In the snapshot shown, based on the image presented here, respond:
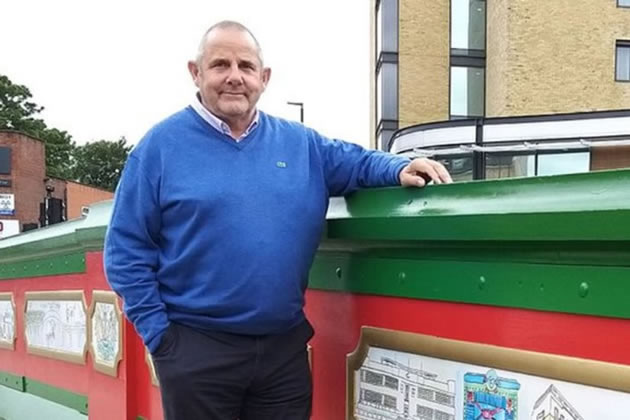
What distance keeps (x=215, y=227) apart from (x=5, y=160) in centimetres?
2823

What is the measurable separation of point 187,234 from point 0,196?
2767 cm

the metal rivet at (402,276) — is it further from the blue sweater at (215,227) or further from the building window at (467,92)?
the building window at (467,92)

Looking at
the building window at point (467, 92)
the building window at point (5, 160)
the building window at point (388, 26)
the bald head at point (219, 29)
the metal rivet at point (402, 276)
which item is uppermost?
the building window at point (388, 26)

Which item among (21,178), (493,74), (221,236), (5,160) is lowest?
(221,236)

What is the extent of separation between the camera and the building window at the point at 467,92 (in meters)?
23.6

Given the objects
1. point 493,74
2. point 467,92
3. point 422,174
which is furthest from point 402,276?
point 467,92

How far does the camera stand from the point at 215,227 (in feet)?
6.31

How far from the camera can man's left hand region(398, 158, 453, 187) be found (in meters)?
1.85

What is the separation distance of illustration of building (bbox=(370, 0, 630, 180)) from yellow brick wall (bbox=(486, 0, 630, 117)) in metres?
0.03

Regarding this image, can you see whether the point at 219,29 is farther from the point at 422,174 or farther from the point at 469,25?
the point at 469,25

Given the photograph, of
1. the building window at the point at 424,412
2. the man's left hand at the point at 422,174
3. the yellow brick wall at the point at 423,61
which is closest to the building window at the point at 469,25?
the yellow brick wall at the point at 423,61

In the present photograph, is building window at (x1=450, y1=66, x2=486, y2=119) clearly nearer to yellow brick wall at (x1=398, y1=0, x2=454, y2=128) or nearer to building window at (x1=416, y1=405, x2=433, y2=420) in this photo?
yellow brick wall at (x1=398, y1=0, x2=454, y2=128)

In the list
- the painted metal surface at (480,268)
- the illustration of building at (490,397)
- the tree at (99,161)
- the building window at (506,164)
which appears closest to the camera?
the painted metal surface at (480,268)

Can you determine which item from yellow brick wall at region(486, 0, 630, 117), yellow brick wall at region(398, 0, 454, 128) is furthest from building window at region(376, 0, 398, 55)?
yellow brick wall at region(486, 0, 630, 117)
